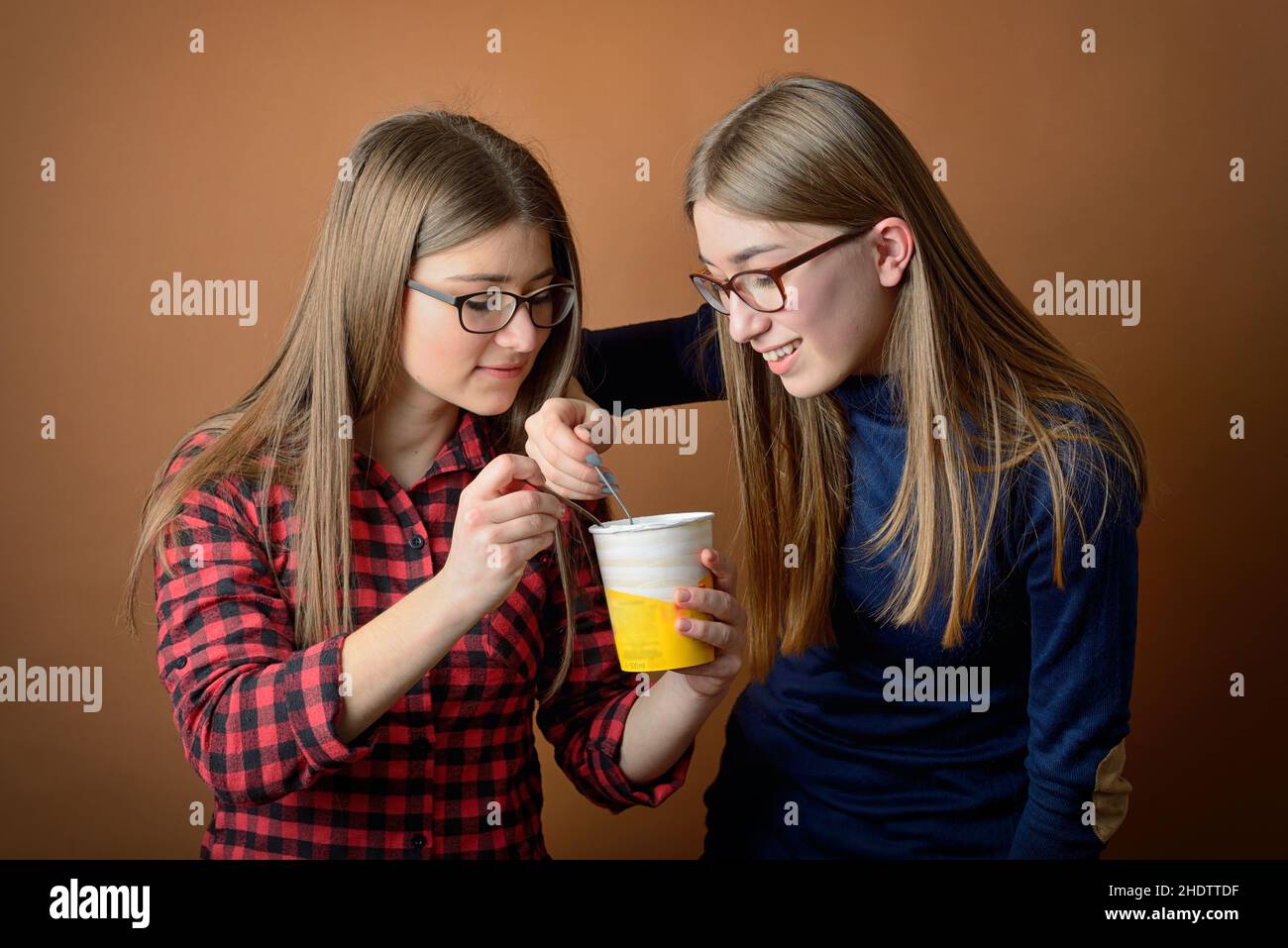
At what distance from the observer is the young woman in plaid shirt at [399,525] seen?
4.55 ft

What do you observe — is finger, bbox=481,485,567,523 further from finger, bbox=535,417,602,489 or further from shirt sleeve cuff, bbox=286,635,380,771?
shirt sleeve cuff, bbox=286,635,380,771

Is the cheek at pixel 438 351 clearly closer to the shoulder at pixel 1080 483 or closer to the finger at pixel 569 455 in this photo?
the finger at pixel 569 455

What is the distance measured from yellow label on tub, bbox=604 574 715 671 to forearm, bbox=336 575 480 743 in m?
0.18

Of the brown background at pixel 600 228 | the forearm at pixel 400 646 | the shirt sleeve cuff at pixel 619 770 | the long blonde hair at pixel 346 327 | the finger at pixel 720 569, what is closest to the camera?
the forearm at pixel 400 646

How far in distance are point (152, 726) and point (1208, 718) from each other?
2298 millimetres

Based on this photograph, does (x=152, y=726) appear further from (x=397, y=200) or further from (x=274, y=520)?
(x=397, y=200)

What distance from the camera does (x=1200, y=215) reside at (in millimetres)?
2328

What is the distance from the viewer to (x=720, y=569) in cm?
139

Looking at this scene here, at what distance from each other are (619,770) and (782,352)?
0.62 meters

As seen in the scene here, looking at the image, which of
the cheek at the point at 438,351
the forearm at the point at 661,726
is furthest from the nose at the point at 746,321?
the forearm at the point at 661,726

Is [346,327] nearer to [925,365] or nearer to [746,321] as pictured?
[746,321]

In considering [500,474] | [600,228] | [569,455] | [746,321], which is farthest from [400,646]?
[600,228]

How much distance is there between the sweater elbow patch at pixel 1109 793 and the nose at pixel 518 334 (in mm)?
906
